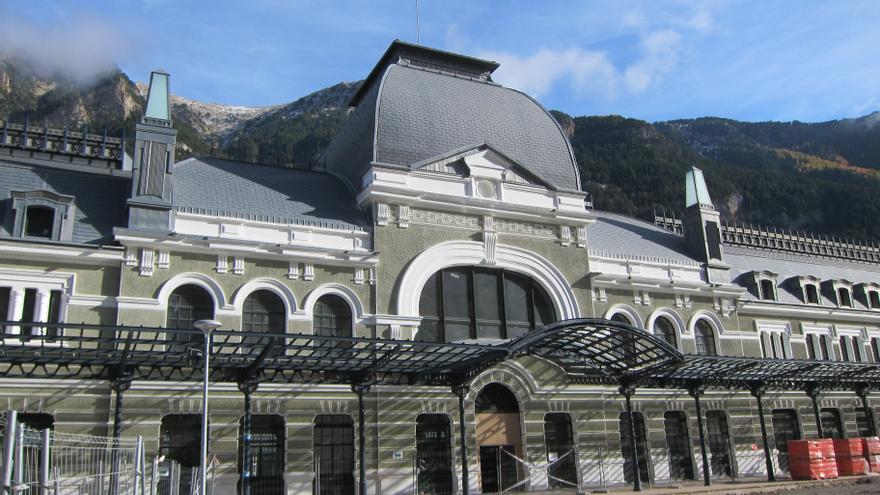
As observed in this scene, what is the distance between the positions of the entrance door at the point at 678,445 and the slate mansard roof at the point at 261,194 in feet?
54.2

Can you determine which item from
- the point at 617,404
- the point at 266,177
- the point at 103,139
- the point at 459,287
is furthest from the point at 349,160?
the point at 617,404

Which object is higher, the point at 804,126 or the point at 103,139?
the point at 804,126

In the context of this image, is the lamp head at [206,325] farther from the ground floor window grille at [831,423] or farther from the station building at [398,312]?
the ground floor window grille at [831,423]

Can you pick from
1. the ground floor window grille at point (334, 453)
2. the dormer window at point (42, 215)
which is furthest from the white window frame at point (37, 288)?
the ground floor window grille at point (334, 453)

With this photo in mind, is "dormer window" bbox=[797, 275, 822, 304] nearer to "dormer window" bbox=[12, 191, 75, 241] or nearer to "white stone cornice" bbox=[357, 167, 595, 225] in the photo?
"white stone cornice" bbox=[357, 167, 595, 225]

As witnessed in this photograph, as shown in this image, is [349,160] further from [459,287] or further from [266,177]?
[459,287]

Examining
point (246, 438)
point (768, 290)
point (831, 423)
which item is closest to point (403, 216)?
point (246, 438)

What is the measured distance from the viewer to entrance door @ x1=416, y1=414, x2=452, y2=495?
28.1 metres

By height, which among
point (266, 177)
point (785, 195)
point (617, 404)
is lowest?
point (617, 404)

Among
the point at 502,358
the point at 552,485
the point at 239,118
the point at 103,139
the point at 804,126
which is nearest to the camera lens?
the point at 502,358

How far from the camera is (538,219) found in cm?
Answer: 3306

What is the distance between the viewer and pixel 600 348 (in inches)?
1203

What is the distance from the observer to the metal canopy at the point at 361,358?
21.4 metres

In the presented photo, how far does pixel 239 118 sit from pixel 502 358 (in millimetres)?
118909
